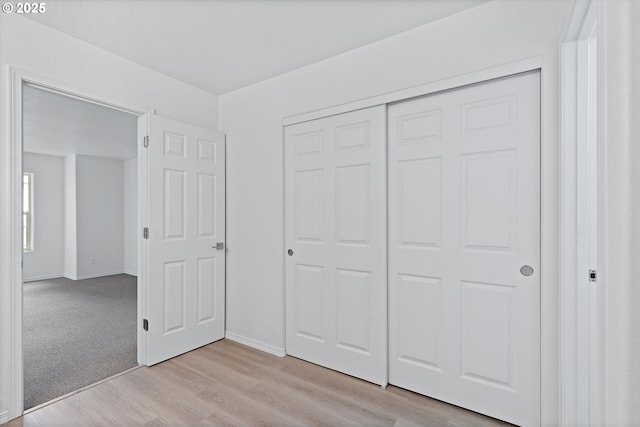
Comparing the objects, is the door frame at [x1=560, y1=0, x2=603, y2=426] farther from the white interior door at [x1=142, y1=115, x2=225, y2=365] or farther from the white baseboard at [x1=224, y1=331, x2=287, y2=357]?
the white interior door at [x1=142, y1=115, x2=225, y2=365]

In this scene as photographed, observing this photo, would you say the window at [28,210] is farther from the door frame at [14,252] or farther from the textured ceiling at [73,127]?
the door frame at [14,252]

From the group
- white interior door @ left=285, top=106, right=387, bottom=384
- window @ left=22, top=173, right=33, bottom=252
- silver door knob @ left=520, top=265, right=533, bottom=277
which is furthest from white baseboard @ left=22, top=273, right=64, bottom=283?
silver door knob @ left=520, top=265, right=533, bottom=277

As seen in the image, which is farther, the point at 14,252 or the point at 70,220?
the point at 70,220

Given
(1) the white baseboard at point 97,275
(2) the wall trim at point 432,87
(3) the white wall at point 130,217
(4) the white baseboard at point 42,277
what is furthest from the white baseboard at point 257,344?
(4) the white baseboard at point 42,277

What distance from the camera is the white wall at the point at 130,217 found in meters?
6.66

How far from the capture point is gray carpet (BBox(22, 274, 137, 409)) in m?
2.32

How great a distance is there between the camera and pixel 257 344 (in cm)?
293

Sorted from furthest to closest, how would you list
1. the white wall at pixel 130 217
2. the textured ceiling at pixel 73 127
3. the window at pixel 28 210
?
the white wall at pixel 130 217, the window at pixel 28 210, the textured ceiling at pixel 73 127

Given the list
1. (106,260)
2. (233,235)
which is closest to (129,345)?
(233,235)

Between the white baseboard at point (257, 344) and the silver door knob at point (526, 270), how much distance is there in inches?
77.7

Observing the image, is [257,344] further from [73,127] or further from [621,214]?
[73,127]

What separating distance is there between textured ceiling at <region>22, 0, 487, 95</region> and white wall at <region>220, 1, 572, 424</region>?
13 cm

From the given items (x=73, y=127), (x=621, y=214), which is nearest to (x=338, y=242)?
(x=621, y=214)

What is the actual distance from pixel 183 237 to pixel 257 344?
120cm
